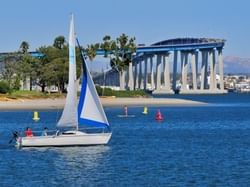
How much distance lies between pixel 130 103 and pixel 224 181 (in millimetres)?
110264

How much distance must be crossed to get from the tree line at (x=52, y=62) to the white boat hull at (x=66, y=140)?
108 m

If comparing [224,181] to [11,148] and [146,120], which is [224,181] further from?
[146,120]

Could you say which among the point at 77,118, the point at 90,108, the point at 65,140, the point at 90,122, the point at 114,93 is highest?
the point at 90,108

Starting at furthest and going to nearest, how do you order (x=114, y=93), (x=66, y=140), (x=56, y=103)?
1. (x=114, y=93)
2. (x=56, y=103)
3. (x=66, y=140)

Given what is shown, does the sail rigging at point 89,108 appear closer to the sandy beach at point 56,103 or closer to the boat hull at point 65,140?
the boat hull at point 65,140

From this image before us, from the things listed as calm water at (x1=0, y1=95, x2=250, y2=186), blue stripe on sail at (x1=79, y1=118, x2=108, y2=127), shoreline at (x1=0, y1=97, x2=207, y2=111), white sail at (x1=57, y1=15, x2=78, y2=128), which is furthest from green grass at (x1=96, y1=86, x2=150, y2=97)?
blue stripe on sail at (x1=79, y1=118, x2=108, y2=127)

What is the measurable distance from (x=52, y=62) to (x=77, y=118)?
118 m

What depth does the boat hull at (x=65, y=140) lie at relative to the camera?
51594 millimetres

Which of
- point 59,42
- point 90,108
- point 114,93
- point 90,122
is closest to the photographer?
point 90,122

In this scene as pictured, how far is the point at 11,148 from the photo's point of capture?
5438cm

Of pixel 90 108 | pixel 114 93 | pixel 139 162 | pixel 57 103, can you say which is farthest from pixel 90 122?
pixel 114 93

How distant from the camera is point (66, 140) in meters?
51.8

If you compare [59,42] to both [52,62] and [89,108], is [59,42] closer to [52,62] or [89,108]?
[52,62]

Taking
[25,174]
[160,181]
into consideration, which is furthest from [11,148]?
[160,181]
